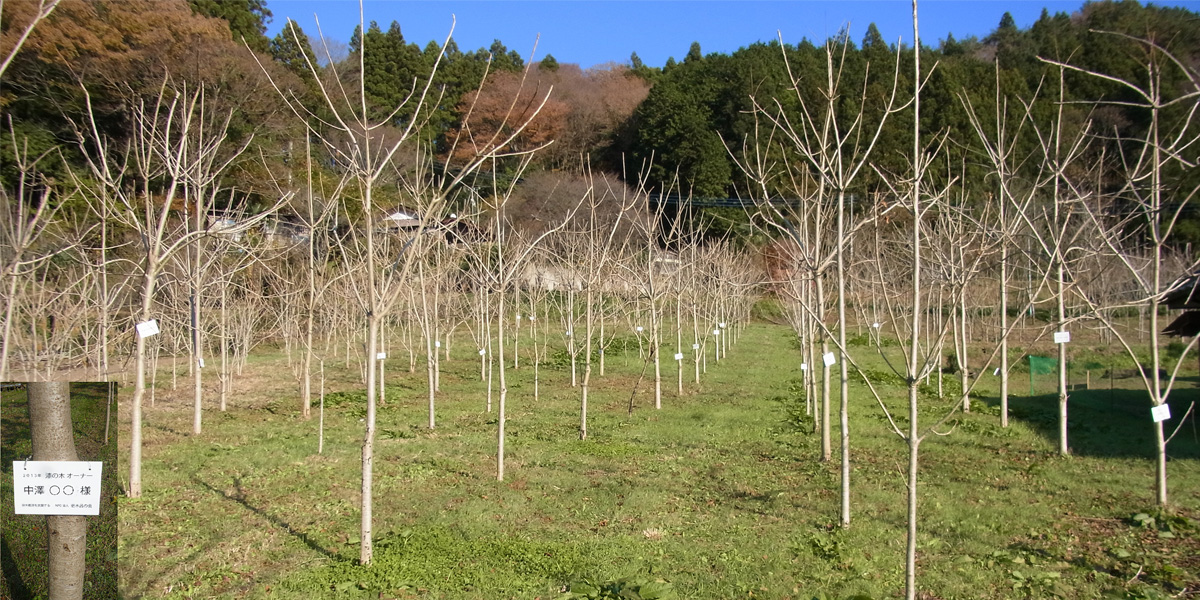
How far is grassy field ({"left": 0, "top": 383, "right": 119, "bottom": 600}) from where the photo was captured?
2.96m

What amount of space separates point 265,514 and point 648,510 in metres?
3.30

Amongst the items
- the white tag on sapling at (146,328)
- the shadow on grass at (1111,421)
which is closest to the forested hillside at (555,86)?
the white tag on sapling at (146,328)

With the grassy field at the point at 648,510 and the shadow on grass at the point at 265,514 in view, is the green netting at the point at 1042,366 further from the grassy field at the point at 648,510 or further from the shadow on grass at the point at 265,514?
the shadow on grass at the point at 265,514

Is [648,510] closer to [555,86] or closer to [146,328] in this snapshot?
[146,328]

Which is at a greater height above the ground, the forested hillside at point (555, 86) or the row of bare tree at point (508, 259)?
the forested hillside at point (555, 86)

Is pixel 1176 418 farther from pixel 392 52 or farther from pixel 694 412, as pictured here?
pixel 392 52

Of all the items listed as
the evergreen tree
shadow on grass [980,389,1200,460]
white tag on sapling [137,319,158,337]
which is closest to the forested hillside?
the evergreen tree

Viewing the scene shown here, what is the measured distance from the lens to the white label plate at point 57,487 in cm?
264

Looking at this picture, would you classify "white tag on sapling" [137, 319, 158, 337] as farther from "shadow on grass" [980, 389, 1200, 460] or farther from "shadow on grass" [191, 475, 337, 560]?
"shadow on grass" [980, 389, 1200, 460]

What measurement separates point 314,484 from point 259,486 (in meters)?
0.52

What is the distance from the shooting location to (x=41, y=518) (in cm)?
317

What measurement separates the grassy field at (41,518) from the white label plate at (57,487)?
19 centimetres

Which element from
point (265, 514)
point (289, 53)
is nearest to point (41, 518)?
point (265, 514)

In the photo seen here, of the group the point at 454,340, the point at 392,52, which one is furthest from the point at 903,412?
the point at 392,52
